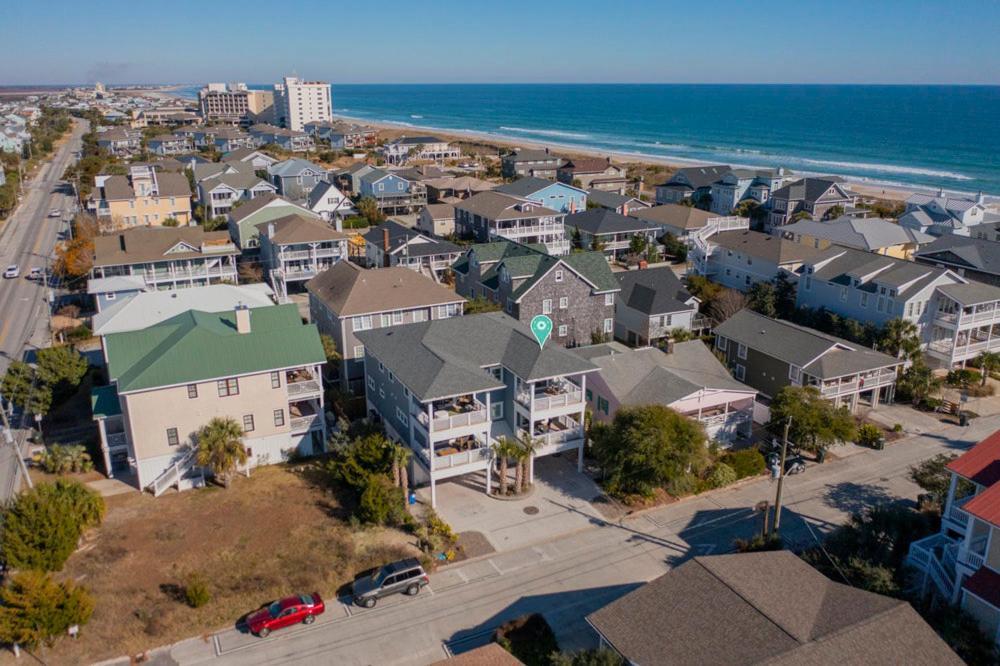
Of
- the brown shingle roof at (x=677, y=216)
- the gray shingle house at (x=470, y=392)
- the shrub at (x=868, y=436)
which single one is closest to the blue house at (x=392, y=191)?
the brown shingle roof at (x=677, y=216)

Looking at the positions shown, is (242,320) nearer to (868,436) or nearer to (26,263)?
(868,436)

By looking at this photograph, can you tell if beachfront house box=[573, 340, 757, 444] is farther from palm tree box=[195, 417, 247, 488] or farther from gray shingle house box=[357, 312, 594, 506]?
palm tree box=[195, 417, 247, 488]

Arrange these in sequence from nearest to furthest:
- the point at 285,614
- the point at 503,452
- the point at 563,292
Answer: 1. the point at 285,614
2. the point at 503,452
3. the point at 563,292

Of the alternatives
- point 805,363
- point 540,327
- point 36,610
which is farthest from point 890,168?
point 36,610

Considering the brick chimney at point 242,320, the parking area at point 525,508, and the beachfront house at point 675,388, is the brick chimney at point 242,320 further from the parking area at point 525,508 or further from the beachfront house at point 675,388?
the beachfront house at point 675,388

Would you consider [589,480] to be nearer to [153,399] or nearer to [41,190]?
[153,399]

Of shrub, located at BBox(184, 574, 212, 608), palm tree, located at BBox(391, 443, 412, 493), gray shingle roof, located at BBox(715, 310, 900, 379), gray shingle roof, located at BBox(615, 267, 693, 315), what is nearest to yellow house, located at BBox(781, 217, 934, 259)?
gray shingle roof, located at BBox(615, 267, 693, 315)

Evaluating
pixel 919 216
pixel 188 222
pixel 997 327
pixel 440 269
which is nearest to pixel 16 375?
pixel 440 269
